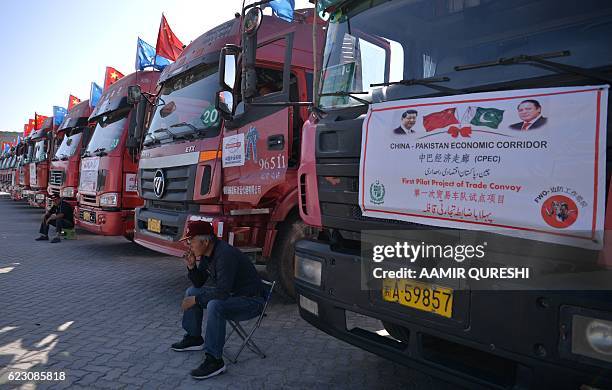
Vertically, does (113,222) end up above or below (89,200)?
below

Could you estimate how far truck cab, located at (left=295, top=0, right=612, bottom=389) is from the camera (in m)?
1.80

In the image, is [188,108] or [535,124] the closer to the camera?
[535,124]

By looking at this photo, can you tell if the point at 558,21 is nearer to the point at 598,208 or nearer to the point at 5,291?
the point at 598,208

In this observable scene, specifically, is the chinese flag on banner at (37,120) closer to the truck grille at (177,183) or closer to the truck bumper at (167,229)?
the truck bumper at (167,229)

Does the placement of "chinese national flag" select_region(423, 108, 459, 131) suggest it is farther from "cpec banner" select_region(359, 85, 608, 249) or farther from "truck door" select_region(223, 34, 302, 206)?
"truck door" select_region(223, 34, 302, 206)

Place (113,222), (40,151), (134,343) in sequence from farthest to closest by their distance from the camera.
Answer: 1. (40,151)
2. (113,222)
3. (134,343)

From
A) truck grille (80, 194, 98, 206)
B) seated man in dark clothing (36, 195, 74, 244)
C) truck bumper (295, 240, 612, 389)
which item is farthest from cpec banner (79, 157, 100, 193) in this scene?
truck bumper (295, 240, 612, 389)

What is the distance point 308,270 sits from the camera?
290cm

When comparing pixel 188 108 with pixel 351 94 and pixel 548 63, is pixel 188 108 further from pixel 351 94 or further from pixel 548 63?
pixel 548 63

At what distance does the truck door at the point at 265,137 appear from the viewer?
4.40m

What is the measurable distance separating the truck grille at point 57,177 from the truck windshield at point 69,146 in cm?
32

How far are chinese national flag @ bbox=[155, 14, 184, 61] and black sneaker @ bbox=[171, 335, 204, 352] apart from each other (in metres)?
6.15

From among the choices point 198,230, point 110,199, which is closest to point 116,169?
point 110,199

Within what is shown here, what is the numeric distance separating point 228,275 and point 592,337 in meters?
2.27
